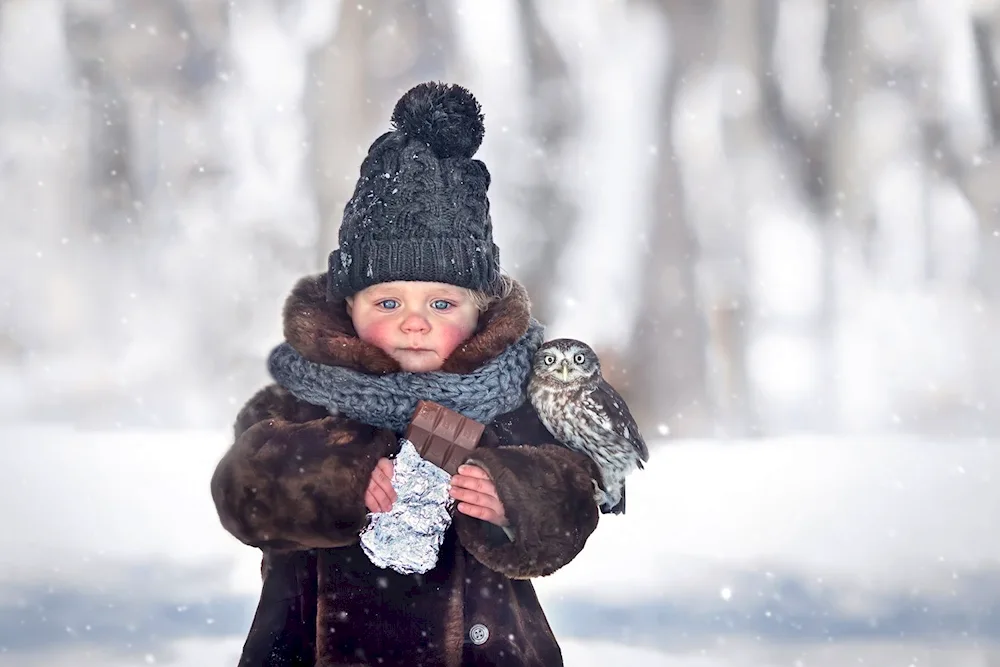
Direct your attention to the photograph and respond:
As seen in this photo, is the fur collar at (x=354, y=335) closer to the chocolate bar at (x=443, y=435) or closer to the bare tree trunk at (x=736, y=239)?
the chocolate bar at (x=443, y=435)

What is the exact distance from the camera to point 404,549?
3.70ft

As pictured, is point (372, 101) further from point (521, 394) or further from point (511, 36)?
point (521, 394)

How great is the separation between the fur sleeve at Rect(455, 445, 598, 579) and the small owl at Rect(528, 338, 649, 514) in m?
0.05

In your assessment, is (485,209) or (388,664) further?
(485,209)

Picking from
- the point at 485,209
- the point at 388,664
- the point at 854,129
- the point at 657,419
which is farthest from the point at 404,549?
the point at 854,129

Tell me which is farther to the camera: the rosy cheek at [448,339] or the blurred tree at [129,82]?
the blurred tree at [129,82]

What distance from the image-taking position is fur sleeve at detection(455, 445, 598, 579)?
112 cm

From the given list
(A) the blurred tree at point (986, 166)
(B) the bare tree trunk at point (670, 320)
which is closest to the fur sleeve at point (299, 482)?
(B) the bare tree trunk at point (670, 320)

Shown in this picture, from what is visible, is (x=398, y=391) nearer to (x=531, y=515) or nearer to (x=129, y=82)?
(x=531, y=515)

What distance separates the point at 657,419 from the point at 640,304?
267mm

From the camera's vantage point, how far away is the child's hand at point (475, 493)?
111 centimetres

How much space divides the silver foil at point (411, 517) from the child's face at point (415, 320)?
0.40ft

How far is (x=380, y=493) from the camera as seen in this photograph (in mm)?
1116

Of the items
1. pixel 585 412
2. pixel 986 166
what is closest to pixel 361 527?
pixel 585 412
